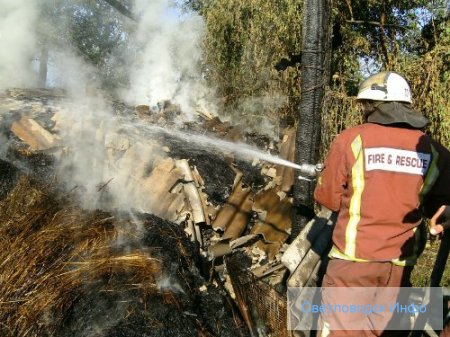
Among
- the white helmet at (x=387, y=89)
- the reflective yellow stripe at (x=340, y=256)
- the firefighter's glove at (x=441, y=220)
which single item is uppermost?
the white helmet at (x=387, y=89)

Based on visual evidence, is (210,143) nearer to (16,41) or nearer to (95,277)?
(95,277)

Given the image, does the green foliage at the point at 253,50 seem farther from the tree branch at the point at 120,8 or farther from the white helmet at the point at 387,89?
the tree branch at the point at 120,8

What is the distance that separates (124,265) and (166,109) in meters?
5.85

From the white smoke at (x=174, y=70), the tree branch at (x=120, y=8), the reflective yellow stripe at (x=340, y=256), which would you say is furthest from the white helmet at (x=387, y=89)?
the tree branch at (x=120, y=8)

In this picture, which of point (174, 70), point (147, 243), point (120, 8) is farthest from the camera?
point (120, 8)

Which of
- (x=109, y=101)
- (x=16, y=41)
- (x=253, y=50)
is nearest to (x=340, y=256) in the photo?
(x=253, y=50)

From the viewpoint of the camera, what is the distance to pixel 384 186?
107 inches

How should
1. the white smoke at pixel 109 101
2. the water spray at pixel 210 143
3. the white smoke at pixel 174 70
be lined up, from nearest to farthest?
1. the white smoke at pixel 109 101
2. the water spray at pixel 210 143
3. the white smoke at pixel 174 70

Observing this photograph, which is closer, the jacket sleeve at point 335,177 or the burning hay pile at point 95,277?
the jacket sleeve at point 335,177

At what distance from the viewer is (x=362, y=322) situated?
2793 millimetres

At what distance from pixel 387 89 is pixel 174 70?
30.3 ft

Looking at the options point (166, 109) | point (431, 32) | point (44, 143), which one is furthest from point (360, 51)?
point (44, 143)

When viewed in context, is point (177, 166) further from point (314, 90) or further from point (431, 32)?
point (431, 32)

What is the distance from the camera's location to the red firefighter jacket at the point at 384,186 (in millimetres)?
2723
